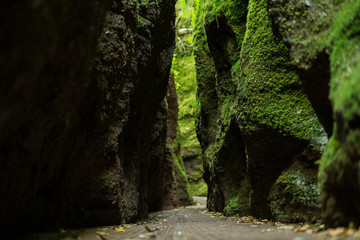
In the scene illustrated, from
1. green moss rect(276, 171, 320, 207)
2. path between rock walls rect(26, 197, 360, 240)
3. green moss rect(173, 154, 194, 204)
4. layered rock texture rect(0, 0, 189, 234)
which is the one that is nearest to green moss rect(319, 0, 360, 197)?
path between rock walls rect(26, 197, 360, 240)

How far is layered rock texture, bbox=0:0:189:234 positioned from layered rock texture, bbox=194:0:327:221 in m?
2.31

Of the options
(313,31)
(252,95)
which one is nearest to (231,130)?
(252,95)

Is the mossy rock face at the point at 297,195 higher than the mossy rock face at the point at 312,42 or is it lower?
lower

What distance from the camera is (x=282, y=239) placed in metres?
2.58

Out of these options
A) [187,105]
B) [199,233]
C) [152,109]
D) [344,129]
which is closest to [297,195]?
[199,233]

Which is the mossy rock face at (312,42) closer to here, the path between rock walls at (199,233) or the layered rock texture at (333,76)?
the layered rock texture at (333,76)

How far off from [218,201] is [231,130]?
2809 mm

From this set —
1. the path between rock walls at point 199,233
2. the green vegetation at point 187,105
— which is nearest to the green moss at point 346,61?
the path between rock walls at point 199,233

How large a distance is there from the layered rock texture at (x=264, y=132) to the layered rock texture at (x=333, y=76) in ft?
4.26

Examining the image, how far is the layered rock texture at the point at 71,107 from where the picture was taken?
206 centimetres

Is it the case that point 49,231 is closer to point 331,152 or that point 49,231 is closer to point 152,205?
point 331,152

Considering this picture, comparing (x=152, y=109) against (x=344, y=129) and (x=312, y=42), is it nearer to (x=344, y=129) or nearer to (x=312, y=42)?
(x=312, y=42)

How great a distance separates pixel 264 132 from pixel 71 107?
12.0 ft

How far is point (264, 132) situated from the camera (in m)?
5.51
